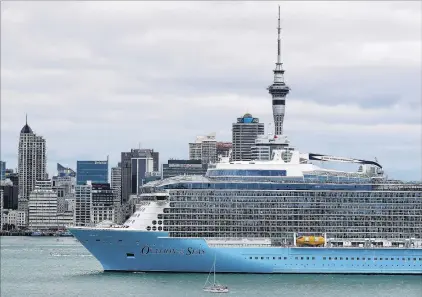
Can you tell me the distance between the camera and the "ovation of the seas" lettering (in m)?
89.1

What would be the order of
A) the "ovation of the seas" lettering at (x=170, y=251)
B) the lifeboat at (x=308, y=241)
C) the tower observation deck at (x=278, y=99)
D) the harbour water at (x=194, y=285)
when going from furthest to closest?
the tower observation deck at (x=278, y=99), the lifeboat at (x=308, y=241), the "ovation of the seas" lettering at (x=170, y=251), the harbour water at (x=194, y=285)

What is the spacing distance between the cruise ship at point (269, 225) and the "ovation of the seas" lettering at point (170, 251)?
7cm

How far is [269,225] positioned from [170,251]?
290 inches

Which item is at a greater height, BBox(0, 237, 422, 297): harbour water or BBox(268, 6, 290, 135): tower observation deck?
BBox(268, 6, 290, 135): tower observation deck

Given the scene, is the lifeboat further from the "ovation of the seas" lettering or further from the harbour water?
the "ovation of the seas" lettering

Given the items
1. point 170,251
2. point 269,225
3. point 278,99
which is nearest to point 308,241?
point 269,225

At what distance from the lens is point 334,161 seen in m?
97.9

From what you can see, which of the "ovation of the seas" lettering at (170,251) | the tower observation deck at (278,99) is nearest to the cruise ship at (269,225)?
the "ovation of the seas" lettering at (170,251)

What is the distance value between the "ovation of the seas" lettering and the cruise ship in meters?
0.07

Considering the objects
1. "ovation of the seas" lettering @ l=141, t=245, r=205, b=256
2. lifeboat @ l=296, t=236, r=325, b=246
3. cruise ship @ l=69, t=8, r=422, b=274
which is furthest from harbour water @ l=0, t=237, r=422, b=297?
lifeboat @ l=296, t=236, r=325, b=246

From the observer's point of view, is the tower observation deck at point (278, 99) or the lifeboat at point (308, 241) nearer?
the lifeboat at point (308, 241)

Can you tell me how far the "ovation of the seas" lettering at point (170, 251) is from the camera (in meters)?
89.1

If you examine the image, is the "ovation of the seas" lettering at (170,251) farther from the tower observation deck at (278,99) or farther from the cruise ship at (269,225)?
the tower observation deck at (278,99)

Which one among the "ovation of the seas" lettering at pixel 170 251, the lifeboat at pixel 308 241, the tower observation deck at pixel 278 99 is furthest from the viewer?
the tower observation deck at pixel 278 99
